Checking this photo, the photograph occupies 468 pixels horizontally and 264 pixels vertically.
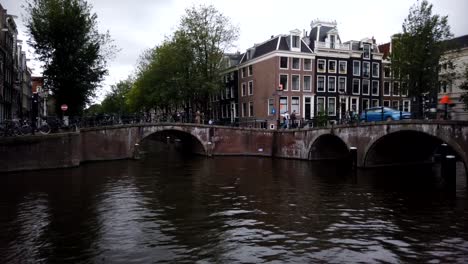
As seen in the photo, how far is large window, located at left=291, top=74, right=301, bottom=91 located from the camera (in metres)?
44.9

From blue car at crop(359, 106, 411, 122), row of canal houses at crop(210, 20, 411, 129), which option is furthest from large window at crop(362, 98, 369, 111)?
blue car at crop(359, 106, 411, 122)

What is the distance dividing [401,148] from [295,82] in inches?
727

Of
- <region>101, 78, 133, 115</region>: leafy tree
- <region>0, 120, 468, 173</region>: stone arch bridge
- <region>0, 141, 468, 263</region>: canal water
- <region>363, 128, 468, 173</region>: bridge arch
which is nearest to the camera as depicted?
<region>0, 141, 468, 263</region>: canal water

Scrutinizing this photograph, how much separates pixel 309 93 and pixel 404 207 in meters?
31.7

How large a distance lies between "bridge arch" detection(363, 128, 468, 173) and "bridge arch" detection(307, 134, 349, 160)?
4.50 meters

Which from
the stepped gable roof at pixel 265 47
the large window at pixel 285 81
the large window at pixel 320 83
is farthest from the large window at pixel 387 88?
the stepped gable roof at pixel 265 47

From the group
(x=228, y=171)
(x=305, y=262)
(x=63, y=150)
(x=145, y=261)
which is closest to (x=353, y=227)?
(x=305, y=262)

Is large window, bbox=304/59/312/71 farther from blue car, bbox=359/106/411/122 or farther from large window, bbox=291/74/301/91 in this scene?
blue car, bbox=359/106/411/122

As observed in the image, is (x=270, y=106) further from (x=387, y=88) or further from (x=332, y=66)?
(x=387, y=88)

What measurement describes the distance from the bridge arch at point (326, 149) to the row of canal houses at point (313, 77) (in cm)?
903

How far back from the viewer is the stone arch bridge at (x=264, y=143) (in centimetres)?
2300

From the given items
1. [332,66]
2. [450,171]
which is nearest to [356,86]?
[332,66]

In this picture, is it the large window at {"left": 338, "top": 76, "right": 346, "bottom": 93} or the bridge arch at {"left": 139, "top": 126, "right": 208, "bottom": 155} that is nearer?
the bridge arch at {"left": 139, "top": 126, "right": 208, "bottom": 155}

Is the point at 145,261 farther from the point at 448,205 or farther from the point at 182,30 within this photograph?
the point at 182,30
